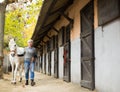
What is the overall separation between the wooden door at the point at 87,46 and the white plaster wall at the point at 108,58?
401 mm

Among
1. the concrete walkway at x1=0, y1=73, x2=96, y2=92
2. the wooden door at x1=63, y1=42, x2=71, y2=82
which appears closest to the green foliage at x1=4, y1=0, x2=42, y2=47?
the wooden door at x1=63, y1=42, x2=71, y2=82

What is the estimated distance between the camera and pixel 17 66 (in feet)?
41.8

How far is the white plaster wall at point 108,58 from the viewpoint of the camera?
6.12 metres

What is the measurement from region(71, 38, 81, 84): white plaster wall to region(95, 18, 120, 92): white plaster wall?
2.47 m

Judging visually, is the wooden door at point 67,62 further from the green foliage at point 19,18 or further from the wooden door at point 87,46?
the green foliage at point 19,18

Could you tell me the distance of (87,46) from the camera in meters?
8.88

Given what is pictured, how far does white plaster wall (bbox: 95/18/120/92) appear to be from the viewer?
20.1ft

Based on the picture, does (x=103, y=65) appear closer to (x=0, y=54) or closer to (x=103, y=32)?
(x=103, y=32)

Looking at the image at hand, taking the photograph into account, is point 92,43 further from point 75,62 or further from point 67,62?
point 67,62

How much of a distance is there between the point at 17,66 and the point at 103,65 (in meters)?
6.19

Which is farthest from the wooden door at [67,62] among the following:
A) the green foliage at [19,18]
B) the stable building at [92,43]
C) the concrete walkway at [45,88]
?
the green foliage at [19,18]

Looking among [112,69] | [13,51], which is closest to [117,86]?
[112,69]

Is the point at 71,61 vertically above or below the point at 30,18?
below

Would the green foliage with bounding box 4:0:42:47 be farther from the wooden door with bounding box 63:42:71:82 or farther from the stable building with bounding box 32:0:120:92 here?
the stable building with bounding box 32:0:120:92
